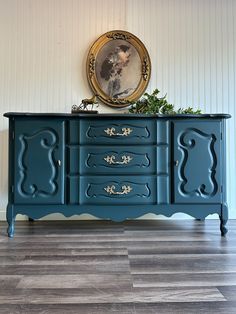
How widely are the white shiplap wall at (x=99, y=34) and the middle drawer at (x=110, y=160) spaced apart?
0.72 meters

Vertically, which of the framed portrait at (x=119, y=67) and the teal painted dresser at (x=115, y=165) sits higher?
the framed portrait at (x=119, y=67)

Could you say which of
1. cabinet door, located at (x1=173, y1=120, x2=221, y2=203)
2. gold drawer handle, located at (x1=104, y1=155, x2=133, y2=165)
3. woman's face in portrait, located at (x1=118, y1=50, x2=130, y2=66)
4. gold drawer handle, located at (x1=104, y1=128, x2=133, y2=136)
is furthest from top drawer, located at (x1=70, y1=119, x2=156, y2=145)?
woman's face in portrait, located at (x1=118, y1=50, x2=130, y2=66)

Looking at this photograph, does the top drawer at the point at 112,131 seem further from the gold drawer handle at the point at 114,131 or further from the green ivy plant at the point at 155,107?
the green ivy plant at the point at 155,107

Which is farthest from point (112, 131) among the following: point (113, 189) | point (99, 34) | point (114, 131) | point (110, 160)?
point (99, 34)

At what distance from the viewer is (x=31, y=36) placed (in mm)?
2518

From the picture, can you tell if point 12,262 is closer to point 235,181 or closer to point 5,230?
point 5,230

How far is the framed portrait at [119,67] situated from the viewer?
8.16 ft

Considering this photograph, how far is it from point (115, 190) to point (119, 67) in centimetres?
121

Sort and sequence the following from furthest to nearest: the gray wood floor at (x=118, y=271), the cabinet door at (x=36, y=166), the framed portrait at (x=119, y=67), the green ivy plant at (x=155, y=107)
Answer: the framed portrait at (x=119, y=67) < the green ivy plant at (x=155, y=107) < the cabinet door at (x=36, y=166) < the gray wood floor at (x=118, y=271)

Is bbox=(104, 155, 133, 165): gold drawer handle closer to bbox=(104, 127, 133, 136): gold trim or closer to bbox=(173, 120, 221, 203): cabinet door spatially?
bbox=(104, 127, 133, 136): gold trim

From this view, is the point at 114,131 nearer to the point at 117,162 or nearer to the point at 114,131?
the point at 114,131

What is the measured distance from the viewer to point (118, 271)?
51.3 inches

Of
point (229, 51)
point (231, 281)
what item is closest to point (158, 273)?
point (231, 281)

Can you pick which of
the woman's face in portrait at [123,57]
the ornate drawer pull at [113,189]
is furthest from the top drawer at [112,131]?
the woman's face in portrait at [123,57]
